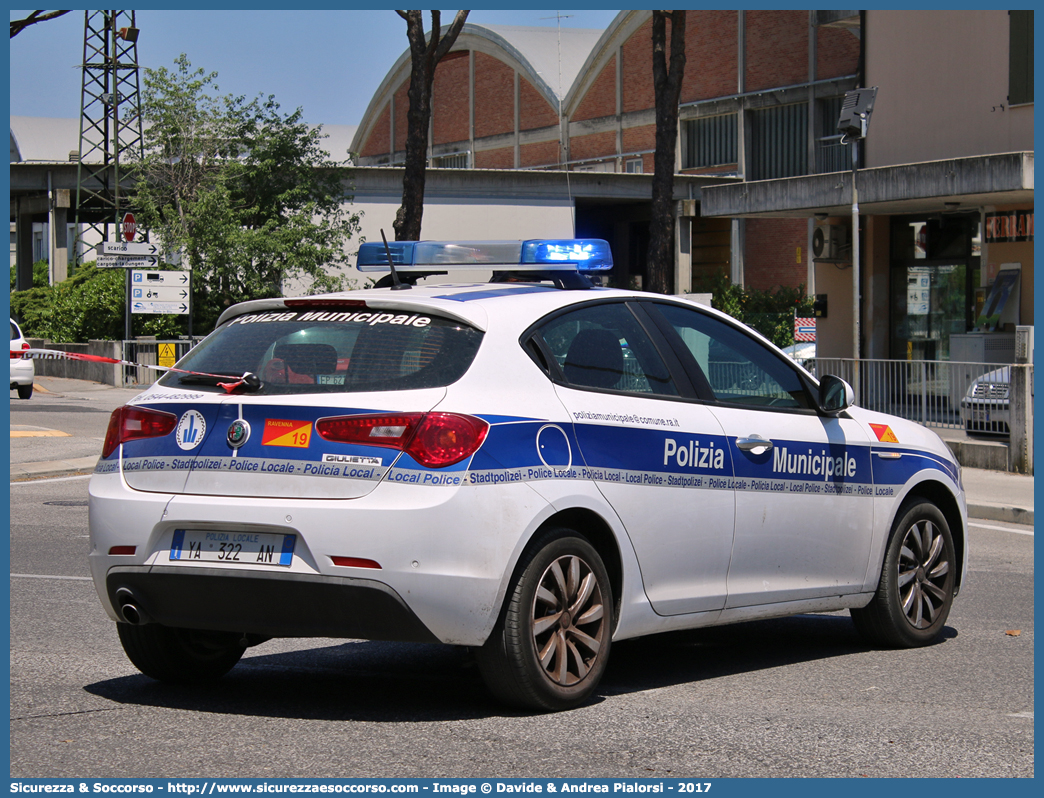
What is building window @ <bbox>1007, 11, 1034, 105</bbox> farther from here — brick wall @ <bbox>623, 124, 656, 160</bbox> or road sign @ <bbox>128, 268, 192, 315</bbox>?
brick wall @ <bbox>623, 124, 656, 160</bbox>

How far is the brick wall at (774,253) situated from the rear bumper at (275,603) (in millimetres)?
44252

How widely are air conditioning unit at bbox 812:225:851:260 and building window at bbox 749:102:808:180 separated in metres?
20.9

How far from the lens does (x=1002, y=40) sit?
2286 cm

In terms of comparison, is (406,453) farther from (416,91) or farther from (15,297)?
(15,297)

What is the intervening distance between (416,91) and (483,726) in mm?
22278

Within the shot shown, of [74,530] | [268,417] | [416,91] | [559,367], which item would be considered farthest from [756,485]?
[416,91]

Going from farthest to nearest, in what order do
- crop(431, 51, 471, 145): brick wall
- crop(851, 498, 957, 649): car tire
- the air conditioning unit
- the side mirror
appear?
crop(431, 51, 471, 145): brick wall, the air conditioning unit, crop(851, 498, 957, 649): car tire, the side mirror

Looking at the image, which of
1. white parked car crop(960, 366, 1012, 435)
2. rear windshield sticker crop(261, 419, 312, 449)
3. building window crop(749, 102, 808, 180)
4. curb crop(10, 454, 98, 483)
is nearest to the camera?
rear windshield sticker crop(261, 419, 312, 449)

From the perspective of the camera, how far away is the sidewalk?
13812mm

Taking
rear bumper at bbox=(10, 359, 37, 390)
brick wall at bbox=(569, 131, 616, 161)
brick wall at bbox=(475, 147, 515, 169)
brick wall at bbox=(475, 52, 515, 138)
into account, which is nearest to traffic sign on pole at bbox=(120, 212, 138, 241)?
rear bumper at bbox=(10, 359, 37, 390)

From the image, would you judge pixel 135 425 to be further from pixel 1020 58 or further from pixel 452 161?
pixel 452 161

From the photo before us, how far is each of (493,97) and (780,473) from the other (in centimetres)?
5720

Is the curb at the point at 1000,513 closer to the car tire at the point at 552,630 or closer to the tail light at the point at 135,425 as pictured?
the car tire at the point at 552,630
